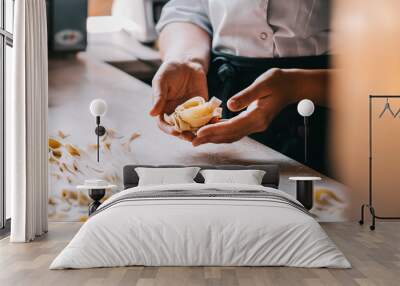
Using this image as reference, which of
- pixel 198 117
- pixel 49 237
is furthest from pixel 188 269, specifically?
pixel 198 117

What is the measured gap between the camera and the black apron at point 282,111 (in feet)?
25.2

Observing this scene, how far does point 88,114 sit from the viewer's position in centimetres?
780

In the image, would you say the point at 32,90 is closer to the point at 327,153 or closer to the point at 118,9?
the point at 118,9

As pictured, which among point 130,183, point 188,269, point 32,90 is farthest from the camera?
point 130,183

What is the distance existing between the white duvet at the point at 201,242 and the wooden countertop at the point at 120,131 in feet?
9.67

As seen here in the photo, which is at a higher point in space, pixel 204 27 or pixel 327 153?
pixel 204 27

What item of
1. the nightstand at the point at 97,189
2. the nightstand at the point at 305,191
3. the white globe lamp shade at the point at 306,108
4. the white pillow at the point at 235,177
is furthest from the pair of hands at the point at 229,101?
the nightstand at the point at 97,189

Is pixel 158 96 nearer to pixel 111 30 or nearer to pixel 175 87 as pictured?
pixel 175 87

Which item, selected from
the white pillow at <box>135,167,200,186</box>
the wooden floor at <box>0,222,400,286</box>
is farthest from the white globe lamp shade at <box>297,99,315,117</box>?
the wooden floor at <box>0,222,400,286</box>

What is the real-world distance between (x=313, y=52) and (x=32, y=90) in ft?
11.9

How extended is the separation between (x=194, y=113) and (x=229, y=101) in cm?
48

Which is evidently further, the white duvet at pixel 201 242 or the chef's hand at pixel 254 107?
the chef's hand at pixel 254 107

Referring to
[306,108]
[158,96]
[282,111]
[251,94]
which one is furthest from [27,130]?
[306,108]

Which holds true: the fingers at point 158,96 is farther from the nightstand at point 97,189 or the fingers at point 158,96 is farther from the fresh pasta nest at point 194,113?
the nightstand at point 97,189
